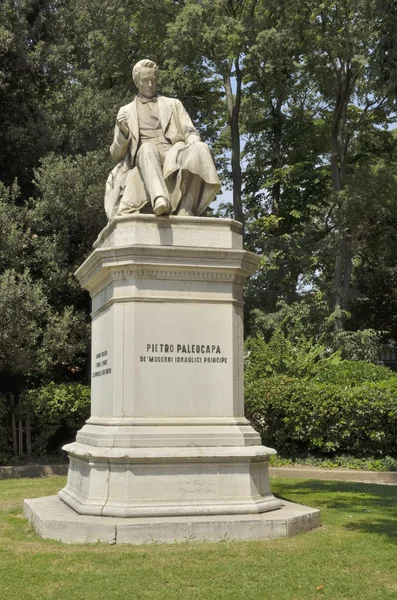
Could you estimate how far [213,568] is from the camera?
700 cm

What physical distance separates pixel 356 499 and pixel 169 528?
3868mm

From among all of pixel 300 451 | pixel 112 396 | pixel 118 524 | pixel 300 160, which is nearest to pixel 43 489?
pixel 112 396

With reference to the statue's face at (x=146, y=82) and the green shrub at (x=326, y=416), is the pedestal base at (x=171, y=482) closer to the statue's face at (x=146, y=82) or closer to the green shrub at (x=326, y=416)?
the statue's face at (x=146, y=82)

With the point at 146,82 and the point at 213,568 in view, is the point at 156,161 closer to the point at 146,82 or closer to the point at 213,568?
the point at 146,82

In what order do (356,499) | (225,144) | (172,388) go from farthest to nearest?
(225,144)
(356,499)
(172,388)

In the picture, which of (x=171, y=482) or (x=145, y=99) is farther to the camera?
(x=145, y=99)

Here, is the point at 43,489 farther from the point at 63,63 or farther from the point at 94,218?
the point at 63,63

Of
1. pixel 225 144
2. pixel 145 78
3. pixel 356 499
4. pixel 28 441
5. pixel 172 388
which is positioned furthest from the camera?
pixel 225 144

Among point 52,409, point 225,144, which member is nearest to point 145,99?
point 52,409

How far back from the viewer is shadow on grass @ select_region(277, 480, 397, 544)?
8930mm

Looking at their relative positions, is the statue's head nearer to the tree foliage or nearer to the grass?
the grass

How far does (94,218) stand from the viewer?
20.4 metres

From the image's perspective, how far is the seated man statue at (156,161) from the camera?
31.7 feet

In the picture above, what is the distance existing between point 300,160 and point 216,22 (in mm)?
7197
